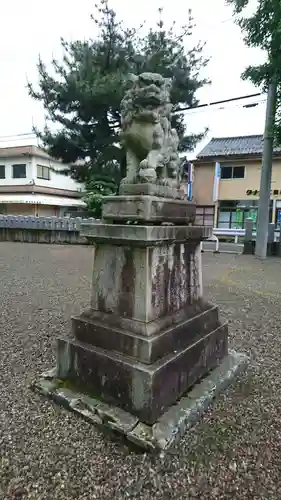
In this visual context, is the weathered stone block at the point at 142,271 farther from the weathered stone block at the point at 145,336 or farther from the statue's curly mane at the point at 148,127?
the statue's curly mane at the point at 148,127

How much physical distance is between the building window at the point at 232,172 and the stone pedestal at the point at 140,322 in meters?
16.3

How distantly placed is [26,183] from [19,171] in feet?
3.73

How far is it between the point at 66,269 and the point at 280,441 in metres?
5.66

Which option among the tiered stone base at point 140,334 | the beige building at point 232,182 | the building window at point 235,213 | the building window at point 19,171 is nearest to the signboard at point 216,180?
the beige building at point 232,182

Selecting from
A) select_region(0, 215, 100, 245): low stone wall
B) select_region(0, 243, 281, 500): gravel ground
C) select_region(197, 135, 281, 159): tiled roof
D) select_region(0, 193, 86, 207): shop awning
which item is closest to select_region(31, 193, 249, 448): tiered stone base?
select_region(0, 243, 281, 500): gravel ground

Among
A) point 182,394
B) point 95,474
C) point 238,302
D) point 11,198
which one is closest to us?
point 95,474

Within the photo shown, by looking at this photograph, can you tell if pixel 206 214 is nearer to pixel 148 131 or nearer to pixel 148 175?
pixel 148 131

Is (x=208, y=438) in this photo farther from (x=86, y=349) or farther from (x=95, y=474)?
(x=86, y=349)

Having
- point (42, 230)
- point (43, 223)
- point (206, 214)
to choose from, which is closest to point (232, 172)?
point (206, 214)

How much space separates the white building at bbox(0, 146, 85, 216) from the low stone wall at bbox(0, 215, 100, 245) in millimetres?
7143

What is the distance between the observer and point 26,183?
1997 centimetres

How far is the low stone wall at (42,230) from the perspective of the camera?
11.9 meters

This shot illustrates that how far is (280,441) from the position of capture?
5.50ft

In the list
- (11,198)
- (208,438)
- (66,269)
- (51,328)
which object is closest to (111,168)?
(66,269)
